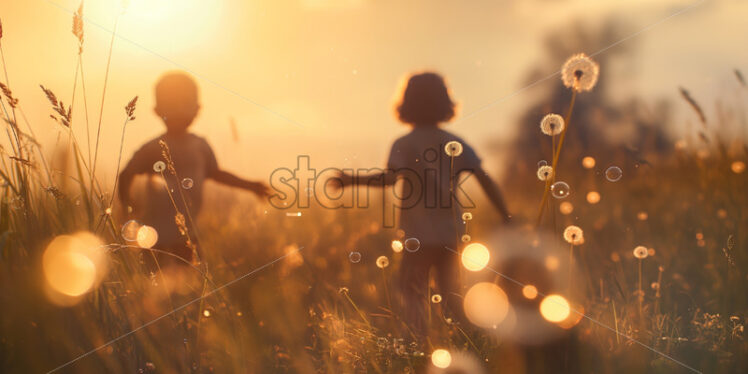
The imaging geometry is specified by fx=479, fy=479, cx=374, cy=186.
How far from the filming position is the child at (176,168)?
12.5ft

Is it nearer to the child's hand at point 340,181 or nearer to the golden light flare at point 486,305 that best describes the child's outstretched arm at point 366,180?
the child's hand at point 340,181

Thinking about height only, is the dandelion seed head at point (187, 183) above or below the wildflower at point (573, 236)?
above

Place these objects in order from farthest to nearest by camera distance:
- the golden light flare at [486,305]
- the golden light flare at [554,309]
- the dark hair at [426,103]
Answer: the dark hair at [426,103] → the golden light flare at [486,305] → the golden light flare at [554,309]

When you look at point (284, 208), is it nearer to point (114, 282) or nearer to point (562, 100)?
point (114, 282)

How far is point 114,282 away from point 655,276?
3.08 meters

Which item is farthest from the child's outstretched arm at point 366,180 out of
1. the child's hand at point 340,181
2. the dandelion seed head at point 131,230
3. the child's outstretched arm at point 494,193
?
the dandelion seed head at point 131,230

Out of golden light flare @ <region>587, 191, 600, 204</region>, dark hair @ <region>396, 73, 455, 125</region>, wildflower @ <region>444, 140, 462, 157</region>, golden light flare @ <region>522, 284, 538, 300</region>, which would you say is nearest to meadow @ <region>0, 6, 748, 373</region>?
golden light flare @ <region>522, 284, 538, 300</region>

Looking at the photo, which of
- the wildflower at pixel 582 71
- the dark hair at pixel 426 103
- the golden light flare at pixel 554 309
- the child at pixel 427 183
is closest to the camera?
the golden light flare at pixel 554 309

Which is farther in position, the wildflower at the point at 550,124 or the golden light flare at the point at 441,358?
the wildflower at the point at 550,124

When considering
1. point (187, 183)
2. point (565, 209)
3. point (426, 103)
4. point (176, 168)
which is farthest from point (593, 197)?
point (176, 168)

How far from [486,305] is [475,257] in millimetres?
554

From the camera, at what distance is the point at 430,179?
3789 millimetres

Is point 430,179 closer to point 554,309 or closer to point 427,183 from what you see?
point 427,183

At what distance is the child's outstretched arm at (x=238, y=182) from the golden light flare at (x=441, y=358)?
2.12m
